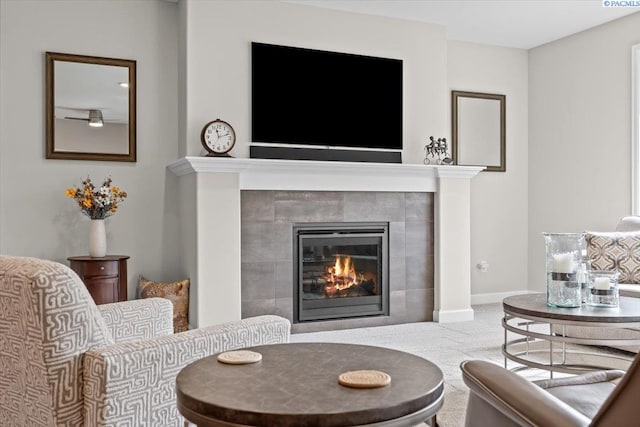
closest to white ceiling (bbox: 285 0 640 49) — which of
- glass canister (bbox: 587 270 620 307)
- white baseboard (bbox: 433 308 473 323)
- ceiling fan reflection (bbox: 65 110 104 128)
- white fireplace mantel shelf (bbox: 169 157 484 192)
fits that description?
white fireplace mantel shelf (bbox: 169 157 484 192)

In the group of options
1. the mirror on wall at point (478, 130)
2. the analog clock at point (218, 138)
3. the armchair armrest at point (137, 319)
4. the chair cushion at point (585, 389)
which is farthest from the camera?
the mirror on wall at point (478, 130)

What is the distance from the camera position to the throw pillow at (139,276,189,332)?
4293 millimetres

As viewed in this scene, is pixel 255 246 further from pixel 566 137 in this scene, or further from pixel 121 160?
pixel 566 137

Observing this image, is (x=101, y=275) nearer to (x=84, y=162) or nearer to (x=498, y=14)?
(x=84, y=162)

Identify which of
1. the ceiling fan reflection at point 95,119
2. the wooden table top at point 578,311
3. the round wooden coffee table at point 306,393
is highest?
the ceiling fan reflection at point 95,119

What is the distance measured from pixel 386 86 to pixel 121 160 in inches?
95.4

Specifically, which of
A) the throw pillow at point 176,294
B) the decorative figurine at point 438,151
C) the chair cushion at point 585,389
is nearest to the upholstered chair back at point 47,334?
the chair cushion at point 585,389

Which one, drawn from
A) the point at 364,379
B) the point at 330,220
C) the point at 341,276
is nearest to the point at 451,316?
the point at 341,276

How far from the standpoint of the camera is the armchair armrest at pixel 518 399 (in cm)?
125

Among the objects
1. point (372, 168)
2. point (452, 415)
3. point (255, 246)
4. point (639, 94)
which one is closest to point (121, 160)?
point (255, 246)

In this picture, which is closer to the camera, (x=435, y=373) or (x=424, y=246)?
(x=435, y=373)

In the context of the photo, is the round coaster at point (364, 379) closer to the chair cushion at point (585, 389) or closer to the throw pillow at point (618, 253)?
the chair cushion at point (585, 389)

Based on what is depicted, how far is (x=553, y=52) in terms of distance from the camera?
5.95 m

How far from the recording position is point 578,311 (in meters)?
2.63
